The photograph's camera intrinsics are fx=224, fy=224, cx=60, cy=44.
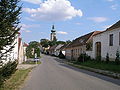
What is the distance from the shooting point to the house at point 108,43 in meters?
30.8

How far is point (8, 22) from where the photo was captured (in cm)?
938

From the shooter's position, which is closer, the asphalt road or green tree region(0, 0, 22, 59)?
green tree region(0, 0, 22, 59)

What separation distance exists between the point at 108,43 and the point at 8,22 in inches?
1037

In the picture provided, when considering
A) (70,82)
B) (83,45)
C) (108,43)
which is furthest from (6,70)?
(83,45)

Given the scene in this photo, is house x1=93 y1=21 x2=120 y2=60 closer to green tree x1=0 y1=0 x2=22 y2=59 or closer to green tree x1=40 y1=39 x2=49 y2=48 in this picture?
green tree x1=0 y1=0 x2=22 y2=59

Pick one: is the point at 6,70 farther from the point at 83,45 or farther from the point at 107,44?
the point at 83,45

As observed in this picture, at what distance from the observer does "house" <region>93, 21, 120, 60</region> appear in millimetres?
30844

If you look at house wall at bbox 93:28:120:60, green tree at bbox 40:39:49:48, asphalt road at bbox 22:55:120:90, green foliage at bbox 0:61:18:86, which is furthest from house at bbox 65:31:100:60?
green tree at bbox 40:39:49:48

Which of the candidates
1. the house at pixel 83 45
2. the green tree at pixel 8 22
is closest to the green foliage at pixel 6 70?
the green tree at pixel 8 22

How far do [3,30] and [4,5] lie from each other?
1050 mm

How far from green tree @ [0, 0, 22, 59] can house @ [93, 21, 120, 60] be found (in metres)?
22.3

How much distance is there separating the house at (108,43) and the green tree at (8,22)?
22300 mm

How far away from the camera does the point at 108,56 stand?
1299 inches

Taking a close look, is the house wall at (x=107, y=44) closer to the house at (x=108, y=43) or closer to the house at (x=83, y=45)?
the house at (x=108, y=43)
